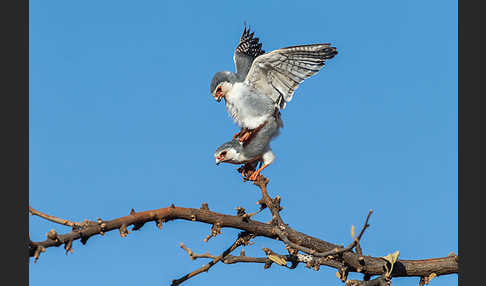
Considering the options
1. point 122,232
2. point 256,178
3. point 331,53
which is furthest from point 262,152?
point 122,232

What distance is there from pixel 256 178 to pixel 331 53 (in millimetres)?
1831

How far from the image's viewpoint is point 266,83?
802 centimetres

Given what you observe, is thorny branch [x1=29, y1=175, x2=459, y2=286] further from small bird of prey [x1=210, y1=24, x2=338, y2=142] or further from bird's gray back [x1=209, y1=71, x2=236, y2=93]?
bird's gray back [x1=209, y1=71, x2=236, y2=93]

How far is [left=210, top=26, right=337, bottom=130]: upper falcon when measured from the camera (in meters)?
7.67

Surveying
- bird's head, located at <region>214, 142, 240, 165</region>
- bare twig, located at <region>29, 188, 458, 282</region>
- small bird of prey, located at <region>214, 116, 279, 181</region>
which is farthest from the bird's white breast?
bare twig, located at <region>29, 188, 458, 282</region>

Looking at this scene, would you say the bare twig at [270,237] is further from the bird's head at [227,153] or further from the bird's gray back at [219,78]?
the bird's gray back at [219,78]

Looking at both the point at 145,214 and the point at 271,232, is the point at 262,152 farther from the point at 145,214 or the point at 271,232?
the point at 145,214

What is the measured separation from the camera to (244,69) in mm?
8797

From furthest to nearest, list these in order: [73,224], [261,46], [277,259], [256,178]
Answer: [261,46] → [256,178] → [277,259] → [73,224]

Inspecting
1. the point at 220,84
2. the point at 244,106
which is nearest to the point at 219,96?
the point at 220,84

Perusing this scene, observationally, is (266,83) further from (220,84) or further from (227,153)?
(227,153)

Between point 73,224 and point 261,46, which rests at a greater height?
point 261,46

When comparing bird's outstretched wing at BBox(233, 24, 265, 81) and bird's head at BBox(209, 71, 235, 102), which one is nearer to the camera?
bird's head at BBox(209, 71, 235, 102)

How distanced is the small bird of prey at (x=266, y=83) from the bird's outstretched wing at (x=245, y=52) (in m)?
0.38
